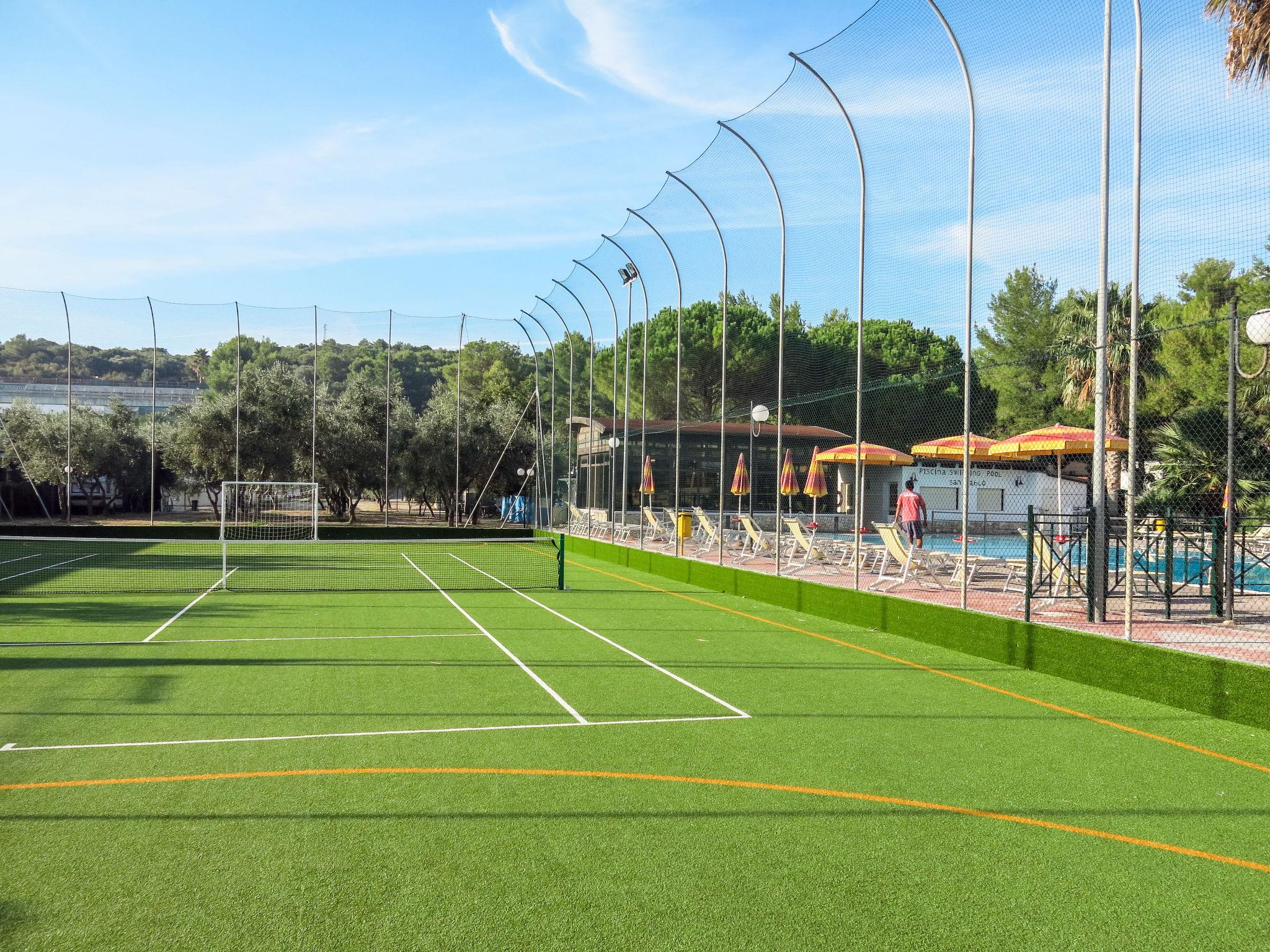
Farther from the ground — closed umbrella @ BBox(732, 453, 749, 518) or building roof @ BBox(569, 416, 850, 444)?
building roof @ BBox(569, 416, 850, 444)

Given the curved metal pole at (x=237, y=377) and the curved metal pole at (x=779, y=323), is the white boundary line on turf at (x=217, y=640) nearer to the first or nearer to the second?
the curved metal pole at (x=779, y=323)

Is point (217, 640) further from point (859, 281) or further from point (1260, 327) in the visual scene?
point (1260, 327)

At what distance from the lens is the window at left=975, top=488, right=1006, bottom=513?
14.5m

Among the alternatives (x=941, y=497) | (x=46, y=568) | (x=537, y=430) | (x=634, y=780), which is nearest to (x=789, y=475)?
(x=941, y=497)

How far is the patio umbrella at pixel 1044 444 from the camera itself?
1260cm

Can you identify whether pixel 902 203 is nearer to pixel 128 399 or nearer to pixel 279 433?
pixel 279 433

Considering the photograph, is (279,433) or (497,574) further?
(279,433)

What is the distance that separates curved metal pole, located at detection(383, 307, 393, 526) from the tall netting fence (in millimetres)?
9404

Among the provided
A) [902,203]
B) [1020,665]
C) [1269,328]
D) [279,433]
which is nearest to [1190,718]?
[1020,665]

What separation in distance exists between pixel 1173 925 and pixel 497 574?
1662 centimetres

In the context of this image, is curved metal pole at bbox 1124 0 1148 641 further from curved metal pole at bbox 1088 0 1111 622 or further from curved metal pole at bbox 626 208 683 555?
curved metal pole at bbox 626 208 683 555

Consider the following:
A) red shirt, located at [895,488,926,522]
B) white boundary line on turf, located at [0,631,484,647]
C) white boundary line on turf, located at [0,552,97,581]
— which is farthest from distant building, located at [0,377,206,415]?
red shirt, located at [895,488,926,522]

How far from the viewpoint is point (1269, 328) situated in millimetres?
7441

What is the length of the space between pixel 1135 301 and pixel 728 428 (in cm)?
1354
